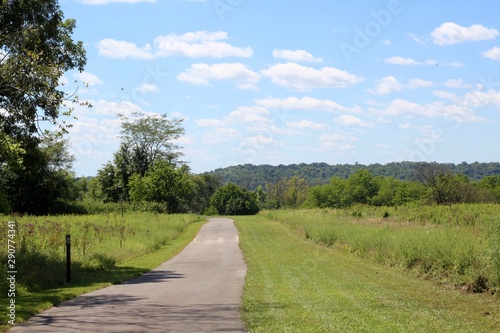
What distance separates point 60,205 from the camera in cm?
6072

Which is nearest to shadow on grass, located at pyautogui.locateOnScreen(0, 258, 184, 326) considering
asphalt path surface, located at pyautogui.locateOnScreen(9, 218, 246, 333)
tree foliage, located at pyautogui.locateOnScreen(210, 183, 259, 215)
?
asphalt path surface, located at pyautogui.locateOnScreen(9, 218, 246, 333)

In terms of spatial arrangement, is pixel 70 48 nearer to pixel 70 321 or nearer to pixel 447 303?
pixel 70 321

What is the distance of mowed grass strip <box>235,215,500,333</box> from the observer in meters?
9.47

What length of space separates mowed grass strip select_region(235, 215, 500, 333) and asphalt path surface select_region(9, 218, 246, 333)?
51 cm

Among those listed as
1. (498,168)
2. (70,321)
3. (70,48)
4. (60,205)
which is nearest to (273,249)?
(70,48)

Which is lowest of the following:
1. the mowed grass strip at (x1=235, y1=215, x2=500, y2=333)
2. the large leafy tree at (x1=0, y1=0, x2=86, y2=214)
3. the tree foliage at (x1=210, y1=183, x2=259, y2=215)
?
the mowed grass strip at (x1=235, y1=215, x2=500, y2=333)

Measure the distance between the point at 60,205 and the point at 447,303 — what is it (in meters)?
55.2

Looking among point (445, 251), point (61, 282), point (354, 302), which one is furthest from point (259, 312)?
point (445, 251)

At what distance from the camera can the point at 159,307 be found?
11297 millimetres

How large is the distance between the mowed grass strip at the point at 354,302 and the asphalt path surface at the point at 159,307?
20.2 inches

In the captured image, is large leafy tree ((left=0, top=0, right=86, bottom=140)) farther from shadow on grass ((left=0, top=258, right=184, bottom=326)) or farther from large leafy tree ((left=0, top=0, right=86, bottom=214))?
shadow on grass ((left=0, top=258, right=184, bottom=326))

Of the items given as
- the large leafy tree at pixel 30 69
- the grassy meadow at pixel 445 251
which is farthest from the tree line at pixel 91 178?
the grassy meadow at pixel 445 251

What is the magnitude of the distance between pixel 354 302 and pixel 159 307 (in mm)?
4423

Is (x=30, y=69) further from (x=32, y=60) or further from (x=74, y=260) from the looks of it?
(x=74, y=260)
